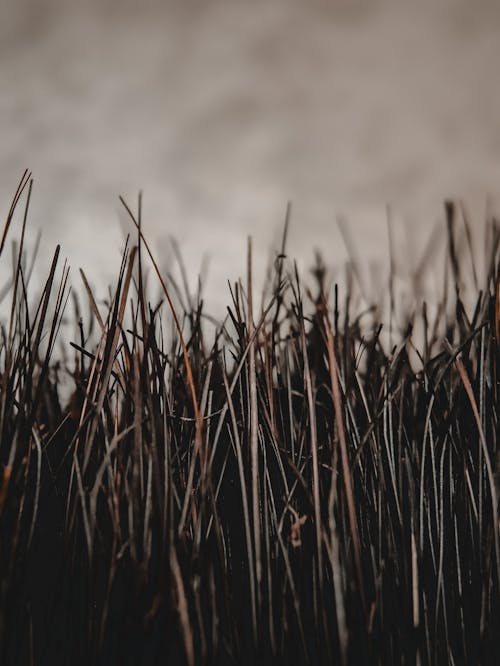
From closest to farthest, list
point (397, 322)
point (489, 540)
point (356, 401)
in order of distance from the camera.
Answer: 1. point (489, 540)
2. point (356, 401)
3. point (397, 322)

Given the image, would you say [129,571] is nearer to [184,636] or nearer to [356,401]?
[184,636]

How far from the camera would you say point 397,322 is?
33.2 inches

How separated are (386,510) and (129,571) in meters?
0.30

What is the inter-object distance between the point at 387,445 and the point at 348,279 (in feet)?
1.15

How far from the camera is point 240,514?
623 millimetres

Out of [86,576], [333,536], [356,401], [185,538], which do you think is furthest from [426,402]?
[86,576]

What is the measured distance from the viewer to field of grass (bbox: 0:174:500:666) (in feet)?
1.61

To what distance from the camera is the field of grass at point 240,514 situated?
49 cm

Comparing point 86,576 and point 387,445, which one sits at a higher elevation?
point 387,445

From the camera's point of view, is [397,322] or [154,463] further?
[397,322]

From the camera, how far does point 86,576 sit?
20.2 inches

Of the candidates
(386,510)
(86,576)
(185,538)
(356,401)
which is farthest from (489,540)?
(86,576)

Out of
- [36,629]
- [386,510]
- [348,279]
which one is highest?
[348,279]

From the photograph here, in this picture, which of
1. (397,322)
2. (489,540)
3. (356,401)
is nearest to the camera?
(489,540)
